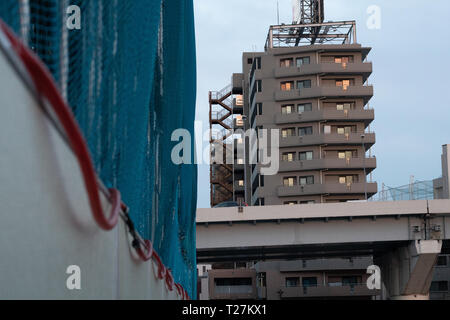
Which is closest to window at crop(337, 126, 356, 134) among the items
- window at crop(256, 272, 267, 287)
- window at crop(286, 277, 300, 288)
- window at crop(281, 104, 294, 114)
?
window at crop(281, 104, 294, 114)

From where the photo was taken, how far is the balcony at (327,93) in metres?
70.4

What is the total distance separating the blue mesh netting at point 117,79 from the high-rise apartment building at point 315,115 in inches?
2491

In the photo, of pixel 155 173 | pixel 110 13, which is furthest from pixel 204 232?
pixel 110 13

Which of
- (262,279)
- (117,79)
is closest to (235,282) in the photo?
(262,279)

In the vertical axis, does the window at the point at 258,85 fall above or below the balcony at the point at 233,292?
above

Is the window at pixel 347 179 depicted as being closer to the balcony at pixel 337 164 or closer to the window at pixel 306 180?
the balcony at pixel 337 164

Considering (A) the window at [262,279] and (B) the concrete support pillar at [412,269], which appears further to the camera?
(A) the window at [262,279]

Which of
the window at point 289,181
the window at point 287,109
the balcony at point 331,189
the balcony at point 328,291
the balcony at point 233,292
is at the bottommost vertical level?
the balcony at point 233,292

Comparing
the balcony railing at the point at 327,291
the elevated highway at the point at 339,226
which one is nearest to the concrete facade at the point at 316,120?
the balcony railing at the point at 327,291

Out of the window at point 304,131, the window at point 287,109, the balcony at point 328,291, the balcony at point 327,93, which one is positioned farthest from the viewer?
the window at point 287,109

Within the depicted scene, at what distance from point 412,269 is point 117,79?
37.7 meters

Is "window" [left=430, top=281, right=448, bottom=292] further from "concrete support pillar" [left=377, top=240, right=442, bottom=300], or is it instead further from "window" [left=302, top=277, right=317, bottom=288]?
"concrete support pillar" [left=377, top=240, right=442, bottom=300]

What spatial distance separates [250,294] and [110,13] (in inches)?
2810

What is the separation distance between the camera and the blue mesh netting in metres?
2.14
